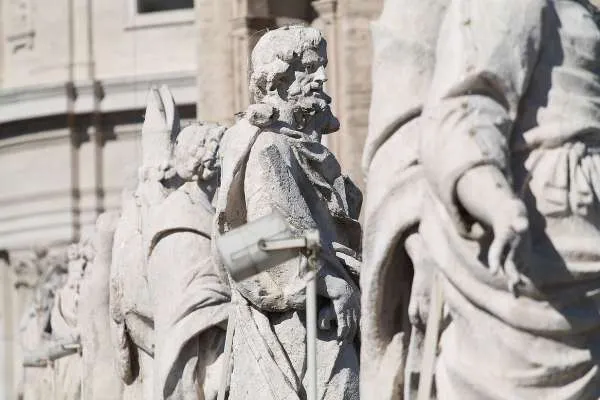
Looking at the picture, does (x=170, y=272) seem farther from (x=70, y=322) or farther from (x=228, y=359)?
(x=70, y=322)

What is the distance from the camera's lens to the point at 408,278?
10672 millimetres

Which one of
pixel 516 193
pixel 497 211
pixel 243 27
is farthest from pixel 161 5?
pixel 497 211

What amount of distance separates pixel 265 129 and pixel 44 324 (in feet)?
40.3

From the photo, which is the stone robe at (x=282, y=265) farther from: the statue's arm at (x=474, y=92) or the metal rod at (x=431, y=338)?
the statue's arm at (x=474, y=92)

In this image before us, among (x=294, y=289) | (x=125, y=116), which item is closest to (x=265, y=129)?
(x=294, y=289)

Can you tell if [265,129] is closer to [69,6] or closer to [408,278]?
[408,278]

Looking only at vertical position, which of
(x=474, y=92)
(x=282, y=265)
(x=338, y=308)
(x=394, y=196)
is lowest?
(x=338, y=308)

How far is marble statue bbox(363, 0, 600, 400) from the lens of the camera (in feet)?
33.1

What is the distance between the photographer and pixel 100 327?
18344 mm

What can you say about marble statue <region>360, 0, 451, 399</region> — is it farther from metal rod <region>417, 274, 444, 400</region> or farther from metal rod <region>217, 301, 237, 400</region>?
metal rod <region>217, 301, 237, 400</region>

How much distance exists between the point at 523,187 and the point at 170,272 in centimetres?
554

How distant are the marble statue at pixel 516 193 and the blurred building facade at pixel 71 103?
26976 millimetres

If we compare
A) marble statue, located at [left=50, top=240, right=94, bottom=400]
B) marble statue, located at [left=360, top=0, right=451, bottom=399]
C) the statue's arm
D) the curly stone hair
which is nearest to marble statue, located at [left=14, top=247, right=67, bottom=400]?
marble statue, located at [left=50, top=240, right=94, bottom=400]

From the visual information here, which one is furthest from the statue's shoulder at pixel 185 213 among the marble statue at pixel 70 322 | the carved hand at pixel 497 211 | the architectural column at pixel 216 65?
the architectural column at pixel 216 65
